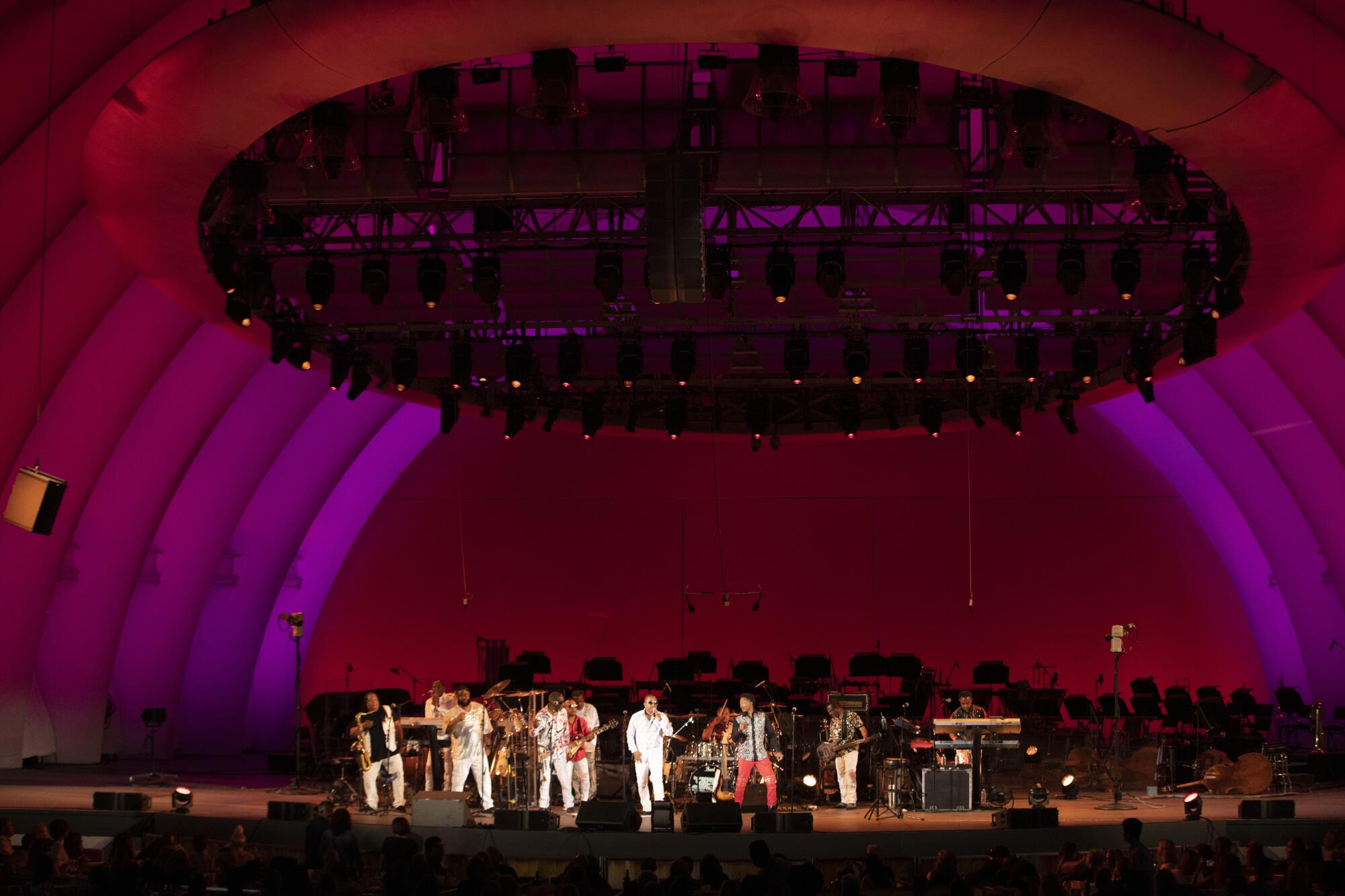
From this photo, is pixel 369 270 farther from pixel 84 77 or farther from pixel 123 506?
pixel 123 506

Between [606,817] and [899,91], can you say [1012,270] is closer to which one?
[899,91]

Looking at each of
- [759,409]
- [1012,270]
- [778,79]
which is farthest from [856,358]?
[778,79]

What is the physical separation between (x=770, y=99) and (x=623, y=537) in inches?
752

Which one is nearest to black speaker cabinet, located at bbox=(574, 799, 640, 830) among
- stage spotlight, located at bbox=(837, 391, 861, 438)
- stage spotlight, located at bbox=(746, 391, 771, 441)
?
stage spotlight, located at bbox=(746, 391, 771, 441)

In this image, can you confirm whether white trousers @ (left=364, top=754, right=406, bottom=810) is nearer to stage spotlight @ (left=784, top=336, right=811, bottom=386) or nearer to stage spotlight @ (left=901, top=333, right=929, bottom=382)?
stage spotlight @ (left=784, top=336, right=811, bottom=386)

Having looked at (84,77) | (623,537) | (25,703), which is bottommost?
(25,703)

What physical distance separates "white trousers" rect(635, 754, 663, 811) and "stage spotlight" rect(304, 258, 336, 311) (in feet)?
22.0

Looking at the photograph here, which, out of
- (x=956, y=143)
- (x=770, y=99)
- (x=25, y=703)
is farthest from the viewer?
(x=25, y=703)

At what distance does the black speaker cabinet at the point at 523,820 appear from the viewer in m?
15.7

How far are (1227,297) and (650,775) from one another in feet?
29.2

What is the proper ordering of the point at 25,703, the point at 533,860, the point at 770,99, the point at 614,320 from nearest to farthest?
the point at 770,99 < the point at 533,860 < the point at 614,320 < the point at 25,703

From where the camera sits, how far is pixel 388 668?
29297 millimetres

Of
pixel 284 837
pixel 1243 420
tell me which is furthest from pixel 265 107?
pixel 1243 420

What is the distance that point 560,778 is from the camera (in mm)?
17812
